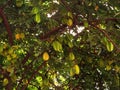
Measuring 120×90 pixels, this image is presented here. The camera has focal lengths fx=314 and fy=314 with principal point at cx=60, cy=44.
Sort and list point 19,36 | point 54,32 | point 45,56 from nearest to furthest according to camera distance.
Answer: point 45,56 < point 54,32 < point 19,36

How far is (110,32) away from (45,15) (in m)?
0.65

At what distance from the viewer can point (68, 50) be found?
3156 millimetres

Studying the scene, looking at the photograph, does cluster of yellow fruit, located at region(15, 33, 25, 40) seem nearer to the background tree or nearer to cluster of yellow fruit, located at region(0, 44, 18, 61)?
the background tree

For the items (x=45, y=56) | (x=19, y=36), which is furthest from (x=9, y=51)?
(x=45, y=56)

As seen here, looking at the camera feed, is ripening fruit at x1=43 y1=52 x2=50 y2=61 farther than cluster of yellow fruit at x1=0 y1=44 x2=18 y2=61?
No

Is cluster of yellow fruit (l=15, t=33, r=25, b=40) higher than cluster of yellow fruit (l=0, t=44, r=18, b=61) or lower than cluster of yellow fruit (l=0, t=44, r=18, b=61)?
higher

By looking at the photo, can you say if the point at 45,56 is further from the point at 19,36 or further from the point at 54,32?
the point at 19,36

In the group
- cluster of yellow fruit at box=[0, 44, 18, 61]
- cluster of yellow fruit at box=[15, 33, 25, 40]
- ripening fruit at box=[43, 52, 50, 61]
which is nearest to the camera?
ripening fruit at box=[43, 52, 50, 61]

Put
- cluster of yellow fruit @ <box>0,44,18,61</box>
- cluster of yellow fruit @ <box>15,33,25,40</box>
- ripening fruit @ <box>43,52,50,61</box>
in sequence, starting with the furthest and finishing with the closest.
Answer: cluster of yellow fruit @ <box>15,33,25,40</box> < cluster of yellow fruit @ <box>0,44,18,61</box> < ripening fruit @ <box>43,52,50,61</box>

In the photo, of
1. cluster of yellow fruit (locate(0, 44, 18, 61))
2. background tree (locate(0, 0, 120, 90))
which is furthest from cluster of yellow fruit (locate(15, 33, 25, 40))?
cluster of yellow fruit (locate(0, 44, 18, 61))

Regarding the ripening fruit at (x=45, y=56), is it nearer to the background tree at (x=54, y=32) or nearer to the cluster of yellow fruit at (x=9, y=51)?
the background tree at (x=54, y=32)

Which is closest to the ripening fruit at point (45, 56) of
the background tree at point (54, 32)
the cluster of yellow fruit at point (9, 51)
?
the background tree at point (54, 32)

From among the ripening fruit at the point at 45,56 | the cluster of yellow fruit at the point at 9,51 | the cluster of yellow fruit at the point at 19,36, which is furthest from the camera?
the cluster of yellow fruit at the point at 19,36

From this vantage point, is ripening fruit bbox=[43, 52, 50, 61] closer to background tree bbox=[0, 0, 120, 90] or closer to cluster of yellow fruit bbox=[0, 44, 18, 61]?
background tree bbox=[0, 0, 120, 90]
